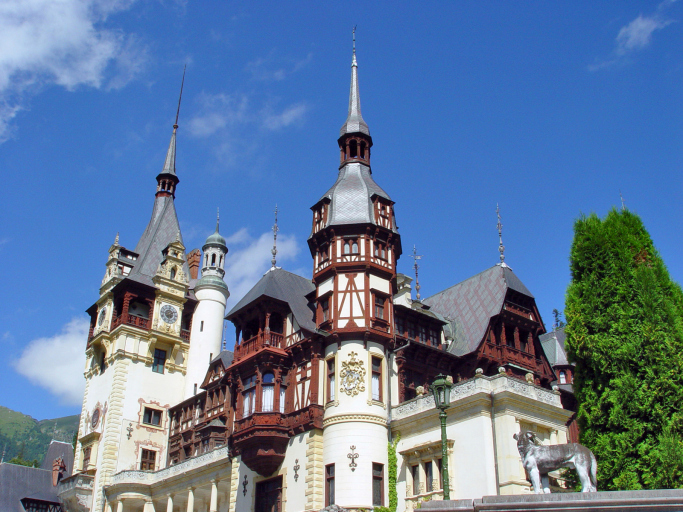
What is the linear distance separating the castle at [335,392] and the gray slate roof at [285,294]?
0.44ft

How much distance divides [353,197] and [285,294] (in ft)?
21.1

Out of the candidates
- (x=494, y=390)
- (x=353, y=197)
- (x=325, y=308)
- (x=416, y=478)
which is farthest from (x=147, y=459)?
(x=494, y=390)

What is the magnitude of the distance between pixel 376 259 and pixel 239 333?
8.79 m

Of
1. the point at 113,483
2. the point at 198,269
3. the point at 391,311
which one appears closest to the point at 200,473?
the point at 113,483

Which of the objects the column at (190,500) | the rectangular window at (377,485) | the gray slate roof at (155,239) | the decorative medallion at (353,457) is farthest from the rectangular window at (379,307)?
the gray slate roof at (155,239)

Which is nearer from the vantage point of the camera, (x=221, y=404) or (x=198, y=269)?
(x=221, y=404)

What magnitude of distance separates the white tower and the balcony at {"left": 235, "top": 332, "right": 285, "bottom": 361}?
15969mm

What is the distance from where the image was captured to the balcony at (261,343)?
3653cm

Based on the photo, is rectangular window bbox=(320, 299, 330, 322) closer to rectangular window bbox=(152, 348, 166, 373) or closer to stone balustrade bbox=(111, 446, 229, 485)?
stone balustrade bbox=(111, 446, 229, 485)

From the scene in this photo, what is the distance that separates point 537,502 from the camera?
603 inches

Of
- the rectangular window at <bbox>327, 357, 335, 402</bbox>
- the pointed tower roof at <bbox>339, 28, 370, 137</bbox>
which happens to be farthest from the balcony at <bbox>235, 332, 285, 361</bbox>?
the pointed tower roof at <bbox>339, 28, 370, 137</bbox>

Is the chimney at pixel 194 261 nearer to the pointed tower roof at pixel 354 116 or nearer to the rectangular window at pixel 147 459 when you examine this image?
the rectangular window at pixel 147 459

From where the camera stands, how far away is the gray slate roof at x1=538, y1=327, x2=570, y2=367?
48125 millimetres

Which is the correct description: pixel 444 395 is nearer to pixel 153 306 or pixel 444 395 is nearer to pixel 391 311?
pixel 391 311
